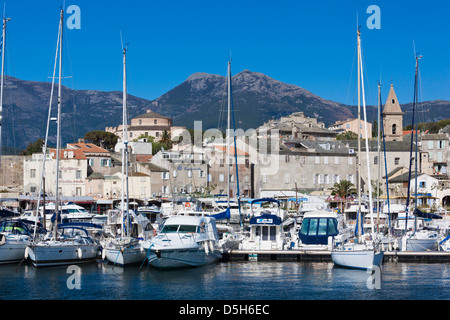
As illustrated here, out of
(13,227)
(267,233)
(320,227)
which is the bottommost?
(267,233)

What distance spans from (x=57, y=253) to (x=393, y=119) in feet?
305

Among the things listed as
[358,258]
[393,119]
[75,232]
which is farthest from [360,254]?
[393,119]

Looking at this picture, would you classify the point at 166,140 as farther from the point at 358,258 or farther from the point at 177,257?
the point at 358,258

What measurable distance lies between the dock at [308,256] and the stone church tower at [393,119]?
81.1m

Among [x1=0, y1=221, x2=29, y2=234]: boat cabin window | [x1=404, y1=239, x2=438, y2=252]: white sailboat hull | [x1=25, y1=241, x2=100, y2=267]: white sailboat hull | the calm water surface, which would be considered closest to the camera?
the calm water surface

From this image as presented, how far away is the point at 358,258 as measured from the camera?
34.9 meters

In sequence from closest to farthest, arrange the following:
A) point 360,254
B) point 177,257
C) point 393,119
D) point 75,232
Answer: point 360,254 → point 177,257 → point 75,232 → point 393,119

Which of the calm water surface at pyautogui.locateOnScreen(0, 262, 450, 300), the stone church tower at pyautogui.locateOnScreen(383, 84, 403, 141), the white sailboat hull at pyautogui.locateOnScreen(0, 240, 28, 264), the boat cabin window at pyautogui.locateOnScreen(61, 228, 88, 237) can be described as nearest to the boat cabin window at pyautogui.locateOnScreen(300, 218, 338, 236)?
the calm water surface at pyautogui.locateOnScreen(0, 262, 450, 300)

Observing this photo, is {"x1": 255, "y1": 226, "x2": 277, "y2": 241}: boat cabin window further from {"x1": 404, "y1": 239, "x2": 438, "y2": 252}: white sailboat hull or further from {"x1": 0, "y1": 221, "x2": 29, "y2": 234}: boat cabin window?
{"x1": 0, "y1": 221, "x2": 29, "y2": 234}: boat cabin window

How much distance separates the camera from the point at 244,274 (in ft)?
115

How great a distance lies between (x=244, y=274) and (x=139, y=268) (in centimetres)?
631

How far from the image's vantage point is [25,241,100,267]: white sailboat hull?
36469mm

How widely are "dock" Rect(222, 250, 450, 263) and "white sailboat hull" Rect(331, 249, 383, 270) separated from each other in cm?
347
